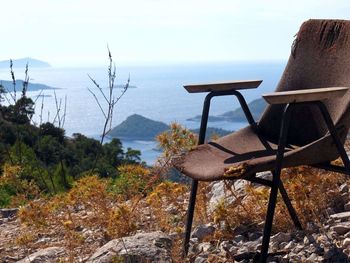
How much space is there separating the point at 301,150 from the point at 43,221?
178cm

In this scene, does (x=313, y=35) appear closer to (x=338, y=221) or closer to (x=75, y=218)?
(x=338, y=221)

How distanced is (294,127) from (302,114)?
0.09 meters

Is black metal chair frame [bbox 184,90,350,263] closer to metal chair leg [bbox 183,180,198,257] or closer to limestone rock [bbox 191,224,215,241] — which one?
metal chair leg [bbox 183,180,198,257]

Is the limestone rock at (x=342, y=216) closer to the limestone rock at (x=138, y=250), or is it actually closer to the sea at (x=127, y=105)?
the sea at (x=127, y=105)

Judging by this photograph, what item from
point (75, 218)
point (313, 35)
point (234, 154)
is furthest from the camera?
point (75, 218)

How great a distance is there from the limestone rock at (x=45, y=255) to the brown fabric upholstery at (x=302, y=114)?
0.94 m

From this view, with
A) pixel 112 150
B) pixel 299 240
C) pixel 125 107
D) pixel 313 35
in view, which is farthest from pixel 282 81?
pixel 125 107

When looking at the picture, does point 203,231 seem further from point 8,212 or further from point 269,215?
point 8,212

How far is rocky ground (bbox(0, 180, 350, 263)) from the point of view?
2916mm

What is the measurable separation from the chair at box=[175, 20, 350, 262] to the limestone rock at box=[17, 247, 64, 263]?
780mm

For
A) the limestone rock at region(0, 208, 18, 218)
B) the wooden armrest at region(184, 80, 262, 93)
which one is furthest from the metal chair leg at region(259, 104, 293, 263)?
the limestone rock at region(0, 208, 18, 218)

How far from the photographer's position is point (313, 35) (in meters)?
3.57

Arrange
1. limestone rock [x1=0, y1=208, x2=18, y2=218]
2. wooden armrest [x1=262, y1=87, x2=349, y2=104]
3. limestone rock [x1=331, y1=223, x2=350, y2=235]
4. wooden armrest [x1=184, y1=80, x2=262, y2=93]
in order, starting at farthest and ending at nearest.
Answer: limestone rock [x1=0, y1=208, x2=18, y2=218], wooden armrest [x1=184, y1=80, x2=262, y2=93], limestone rock [x1=331, y1=223, x2=350, y2=235], wooden armrest [x1=262, y1=87, x2=349, y2=104]

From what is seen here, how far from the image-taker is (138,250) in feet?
9.68
